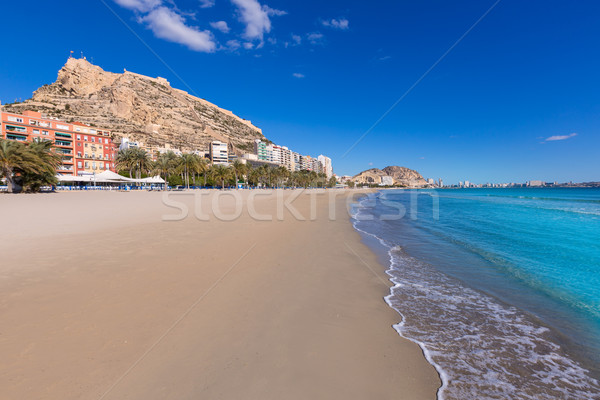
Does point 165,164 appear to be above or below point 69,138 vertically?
below

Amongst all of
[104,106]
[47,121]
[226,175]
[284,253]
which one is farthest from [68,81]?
[284,253]

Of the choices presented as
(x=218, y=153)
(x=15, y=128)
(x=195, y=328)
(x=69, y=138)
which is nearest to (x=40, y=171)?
(x=195, y=328)

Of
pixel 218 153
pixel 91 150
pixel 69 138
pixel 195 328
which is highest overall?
pixel 218 153

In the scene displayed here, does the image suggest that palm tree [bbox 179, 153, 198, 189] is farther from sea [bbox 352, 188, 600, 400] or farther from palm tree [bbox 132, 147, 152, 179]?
sea [bbox 352, 188, 600, 400]

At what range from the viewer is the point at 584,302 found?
5.51m

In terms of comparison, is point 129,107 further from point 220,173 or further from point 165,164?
point 220,173

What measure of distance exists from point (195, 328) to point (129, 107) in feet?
503

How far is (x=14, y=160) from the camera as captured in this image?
92.0ft

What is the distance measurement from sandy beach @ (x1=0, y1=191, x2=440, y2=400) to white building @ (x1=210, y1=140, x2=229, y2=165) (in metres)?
121

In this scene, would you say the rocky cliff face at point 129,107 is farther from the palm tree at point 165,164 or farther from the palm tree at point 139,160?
the palm tree at point 139,160

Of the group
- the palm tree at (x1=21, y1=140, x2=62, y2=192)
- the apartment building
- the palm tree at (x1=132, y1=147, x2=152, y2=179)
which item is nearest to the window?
the apartment building

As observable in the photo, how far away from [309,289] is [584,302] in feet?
20.5

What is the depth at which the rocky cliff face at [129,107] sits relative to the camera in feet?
357

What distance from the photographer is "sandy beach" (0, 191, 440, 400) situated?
2.63 m
